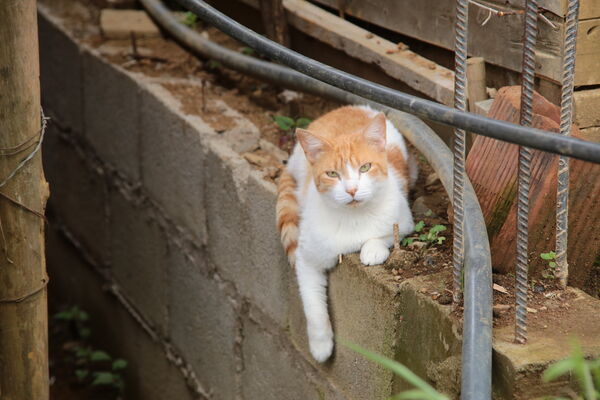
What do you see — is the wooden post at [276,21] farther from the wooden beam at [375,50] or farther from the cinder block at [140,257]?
the cinder block at [140,257]

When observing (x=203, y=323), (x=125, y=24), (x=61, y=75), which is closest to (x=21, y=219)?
(x=203, y=323)

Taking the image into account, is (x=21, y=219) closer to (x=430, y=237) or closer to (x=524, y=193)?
(x=430, y=237)

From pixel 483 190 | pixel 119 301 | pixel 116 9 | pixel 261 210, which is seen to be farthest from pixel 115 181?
pixel 483 190

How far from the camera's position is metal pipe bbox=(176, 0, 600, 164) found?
1.72 m

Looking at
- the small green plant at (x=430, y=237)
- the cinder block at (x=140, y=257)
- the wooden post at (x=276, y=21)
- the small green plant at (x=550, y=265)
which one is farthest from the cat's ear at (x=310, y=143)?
the cinder block at (x=140, y=257)

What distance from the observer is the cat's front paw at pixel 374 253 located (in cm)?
270

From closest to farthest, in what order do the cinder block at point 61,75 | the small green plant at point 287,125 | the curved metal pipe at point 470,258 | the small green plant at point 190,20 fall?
1. the curved metal pipe at point 470,258
2. the small green plant at point 287,125
3. the small green plant at point 190,20
4. the cinder block at point 61,75

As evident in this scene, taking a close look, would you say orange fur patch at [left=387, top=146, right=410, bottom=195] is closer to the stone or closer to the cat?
the cat

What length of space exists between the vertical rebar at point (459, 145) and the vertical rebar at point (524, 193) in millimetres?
157

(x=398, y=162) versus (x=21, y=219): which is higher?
(x=398, y=162)

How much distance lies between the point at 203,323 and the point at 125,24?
2039mm

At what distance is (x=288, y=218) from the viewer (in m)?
3.05

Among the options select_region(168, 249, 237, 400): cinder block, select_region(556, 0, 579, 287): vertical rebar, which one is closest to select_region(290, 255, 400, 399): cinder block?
select_region(556, 0, 579, 287): vertical rebar

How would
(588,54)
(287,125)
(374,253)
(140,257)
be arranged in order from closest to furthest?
(374,253) < (588,54) < (287,125) < (140,257)
